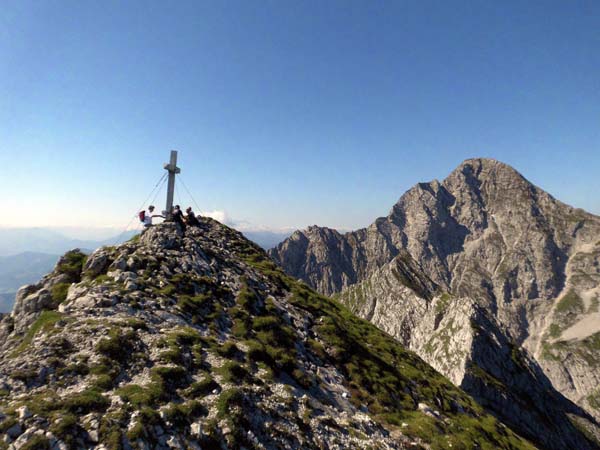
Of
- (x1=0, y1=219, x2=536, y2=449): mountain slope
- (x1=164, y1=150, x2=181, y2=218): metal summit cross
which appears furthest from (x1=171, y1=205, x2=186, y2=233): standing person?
(x1=0, y1=219, x2=536, y2=449): mountain slope

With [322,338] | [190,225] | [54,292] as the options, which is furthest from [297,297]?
[54,292]

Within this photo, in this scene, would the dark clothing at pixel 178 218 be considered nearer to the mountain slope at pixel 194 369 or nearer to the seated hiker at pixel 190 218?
the seated hiker at pixel 190 218

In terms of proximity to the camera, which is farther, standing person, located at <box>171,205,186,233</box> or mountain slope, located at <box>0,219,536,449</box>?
standing person, located at <box>171,205,186,233</box>

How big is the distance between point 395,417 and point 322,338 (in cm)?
904

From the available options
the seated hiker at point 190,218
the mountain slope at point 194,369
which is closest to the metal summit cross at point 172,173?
the seated hiker at point 190,218

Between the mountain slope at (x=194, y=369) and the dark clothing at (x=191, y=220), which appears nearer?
the mountain slope at (x=194, y=369)

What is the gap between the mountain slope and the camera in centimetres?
1262

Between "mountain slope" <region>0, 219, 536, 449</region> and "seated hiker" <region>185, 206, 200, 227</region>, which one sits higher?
"seated hiker" <region>185, 206, 200, 227</region>

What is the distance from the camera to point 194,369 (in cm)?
1722

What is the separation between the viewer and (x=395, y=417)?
67.1 feet

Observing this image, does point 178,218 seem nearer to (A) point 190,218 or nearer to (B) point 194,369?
(A) point 190,218

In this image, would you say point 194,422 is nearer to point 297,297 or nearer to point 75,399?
point 75,399

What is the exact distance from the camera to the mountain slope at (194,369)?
41.4 ft

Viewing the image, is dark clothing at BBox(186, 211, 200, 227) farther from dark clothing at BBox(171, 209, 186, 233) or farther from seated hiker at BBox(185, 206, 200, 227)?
dark clothing at BBox(171, 209, 186, 233)
